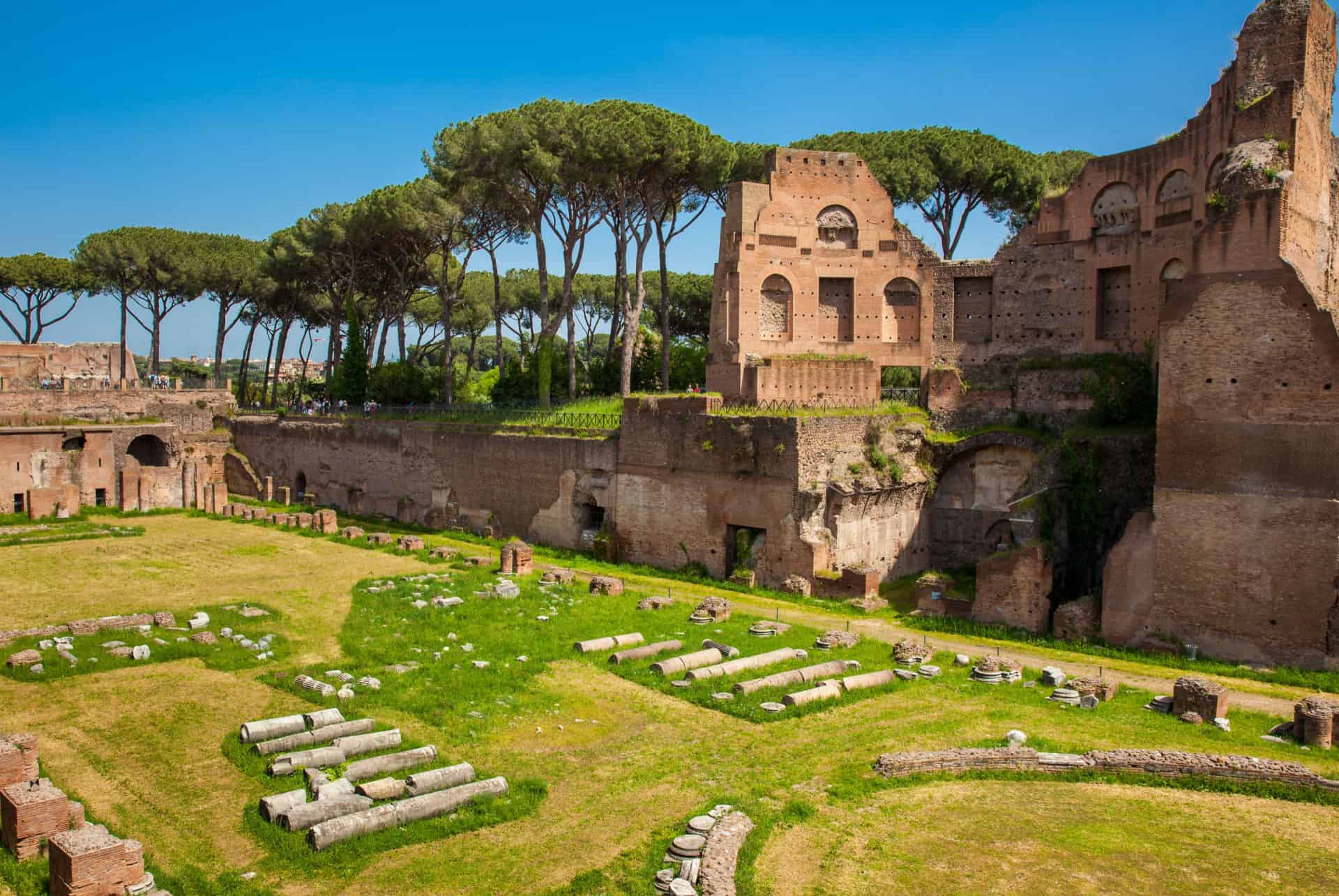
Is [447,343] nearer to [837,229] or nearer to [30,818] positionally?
[837,229]

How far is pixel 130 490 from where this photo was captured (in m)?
29.5

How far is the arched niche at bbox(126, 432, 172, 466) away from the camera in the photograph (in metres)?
32.9

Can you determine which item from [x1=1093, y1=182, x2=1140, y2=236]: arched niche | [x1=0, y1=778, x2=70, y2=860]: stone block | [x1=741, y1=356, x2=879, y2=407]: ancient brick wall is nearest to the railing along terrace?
[x1=741, y1=356, x2=879, y2=407]: ancient brick wall

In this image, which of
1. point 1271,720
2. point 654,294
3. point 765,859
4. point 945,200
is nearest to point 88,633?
point 765,859

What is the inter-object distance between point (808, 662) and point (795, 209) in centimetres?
1401

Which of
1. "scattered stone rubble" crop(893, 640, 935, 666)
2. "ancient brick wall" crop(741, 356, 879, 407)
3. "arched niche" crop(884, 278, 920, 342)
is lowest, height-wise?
"scattered stone rubble" crop(893, 640, 935, 666)

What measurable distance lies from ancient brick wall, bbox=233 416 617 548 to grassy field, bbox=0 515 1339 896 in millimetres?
7194

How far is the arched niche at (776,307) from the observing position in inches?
973

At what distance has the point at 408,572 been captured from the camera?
798 inches

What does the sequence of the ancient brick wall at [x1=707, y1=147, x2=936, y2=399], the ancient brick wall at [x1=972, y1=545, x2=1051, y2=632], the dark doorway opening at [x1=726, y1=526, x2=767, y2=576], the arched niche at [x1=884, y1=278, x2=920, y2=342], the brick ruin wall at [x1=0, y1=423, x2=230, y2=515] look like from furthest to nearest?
1. the brick ruin wall at [x1=0, y1=423, x2=230, y2=515]
2. the arched niche at [x1=884, y1=278, x2=920, y2=342]
3. the ancient brick wall at [x1=707, y1=147, x2=936, y2=399]
4. the dark doorway opening at [x1=726, y1=526, x2=767, y2=576]
5. the ancient brick wall at [x1=972, y1=545, x2=1051, y2=632]

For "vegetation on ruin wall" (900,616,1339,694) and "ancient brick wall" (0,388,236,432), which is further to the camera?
"ancient brick wall" (0,388,236,432)

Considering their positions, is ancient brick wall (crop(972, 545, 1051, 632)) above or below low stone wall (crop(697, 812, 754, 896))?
above

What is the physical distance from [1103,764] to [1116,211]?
15363 millimetres

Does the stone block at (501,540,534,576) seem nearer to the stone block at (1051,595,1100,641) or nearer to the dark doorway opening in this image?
the dark doorway opening
